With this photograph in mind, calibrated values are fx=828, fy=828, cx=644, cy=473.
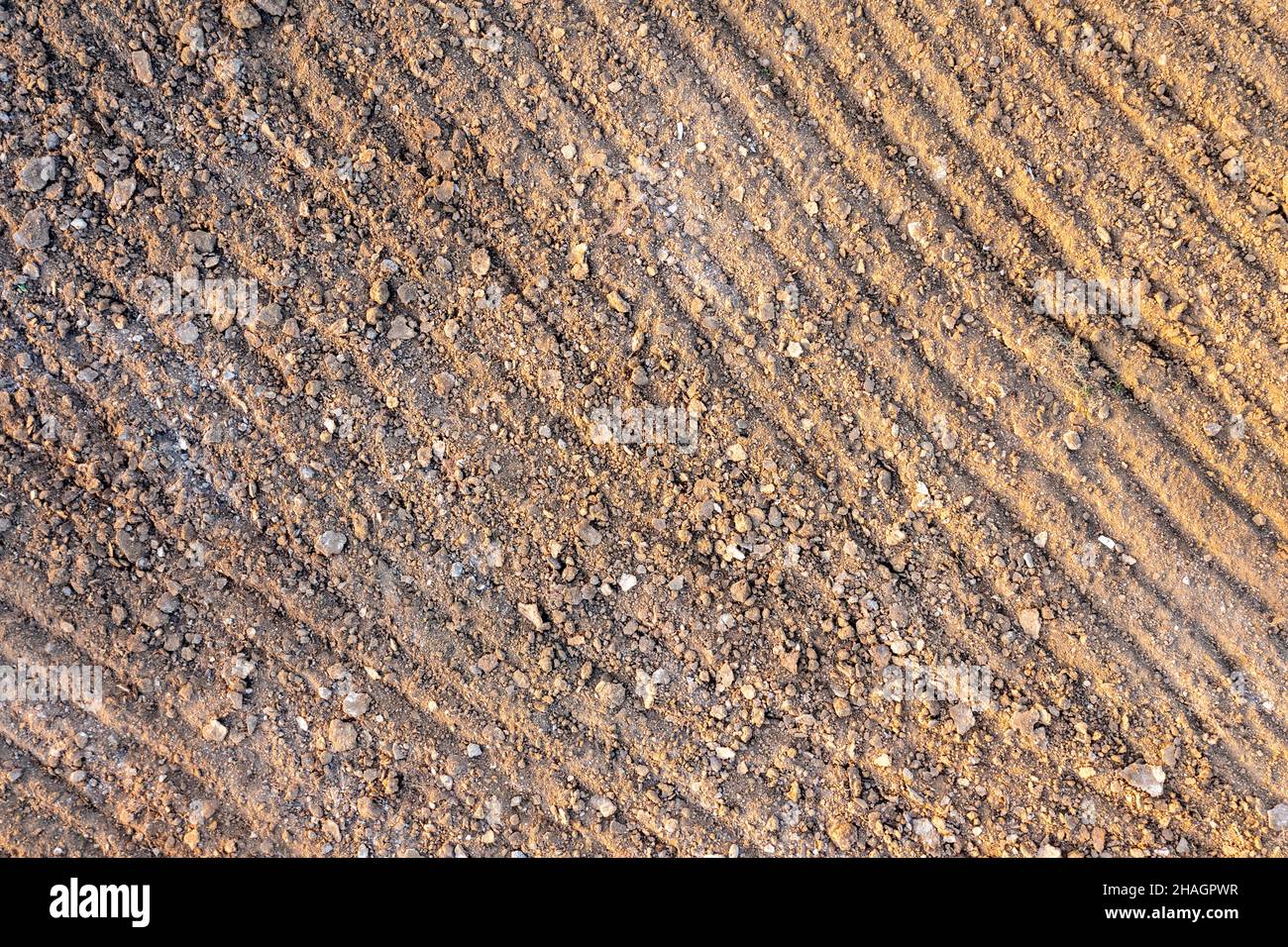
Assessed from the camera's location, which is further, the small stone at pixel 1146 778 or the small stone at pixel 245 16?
the small stone at pixel 245 16

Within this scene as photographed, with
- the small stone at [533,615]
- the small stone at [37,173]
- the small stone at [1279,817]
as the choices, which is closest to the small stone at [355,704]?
the small stone at [533,615]

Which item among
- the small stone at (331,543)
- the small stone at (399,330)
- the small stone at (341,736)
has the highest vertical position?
the small stone at (399,330)

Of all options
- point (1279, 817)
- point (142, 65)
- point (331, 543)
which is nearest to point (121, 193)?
point (142, 65)

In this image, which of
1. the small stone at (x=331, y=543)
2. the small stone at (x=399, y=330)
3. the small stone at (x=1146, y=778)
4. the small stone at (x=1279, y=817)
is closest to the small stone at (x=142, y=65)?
the small stone at (x=399, y=330)

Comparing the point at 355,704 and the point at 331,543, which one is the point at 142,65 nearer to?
the point at 331,543

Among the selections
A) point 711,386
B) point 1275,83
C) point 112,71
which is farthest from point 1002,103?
point 112,71

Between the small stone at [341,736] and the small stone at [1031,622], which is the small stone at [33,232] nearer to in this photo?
the small stone at [341,736]

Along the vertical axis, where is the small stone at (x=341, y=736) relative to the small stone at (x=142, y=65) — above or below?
below
